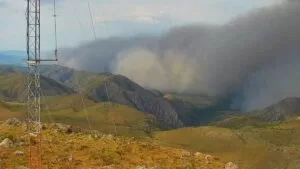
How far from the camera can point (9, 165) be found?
192 feet

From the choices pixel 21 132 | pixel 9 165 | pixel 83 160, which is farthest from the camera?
pixel 21 132

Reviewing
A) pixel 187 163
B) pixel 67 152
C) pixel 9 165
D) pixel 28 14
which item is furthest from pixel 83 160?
pixel 28 14

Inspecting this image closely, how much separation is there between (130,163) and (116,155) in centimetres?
341

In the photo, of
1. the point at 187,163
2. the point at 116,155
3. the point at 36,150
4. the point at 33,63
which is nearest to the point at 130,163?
the point at 116,155

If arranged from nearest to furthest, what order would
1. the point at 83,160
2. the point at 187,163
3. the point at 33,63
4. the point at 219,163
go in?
the point at 33,63, the point at 83,160, the point at 187,163, the point at 219,163

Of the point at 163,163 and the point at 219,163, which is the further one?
the point at 219,163

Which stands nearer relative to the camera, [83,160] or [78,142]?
[83,160]

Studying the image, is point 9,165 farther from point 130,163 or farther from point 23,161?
point 130,163

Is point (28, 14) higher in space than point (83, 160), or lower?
higher

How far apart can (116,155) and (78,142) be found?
8990 millimetres

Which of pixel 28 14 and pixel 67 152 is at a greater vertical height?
pixel 28 14

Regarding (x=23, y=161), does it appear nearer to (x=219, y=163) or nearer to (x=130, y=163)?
(x=130, y=163)

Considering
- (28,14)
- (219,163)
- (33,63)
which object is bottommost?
(219,163)

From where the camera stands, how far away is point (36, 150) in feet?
209
